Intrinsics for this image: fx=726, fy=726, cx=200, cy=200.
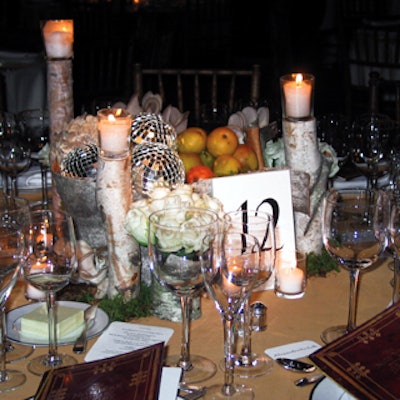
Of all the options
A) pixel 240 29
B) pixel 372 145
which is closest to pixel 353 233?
pixel 372 145

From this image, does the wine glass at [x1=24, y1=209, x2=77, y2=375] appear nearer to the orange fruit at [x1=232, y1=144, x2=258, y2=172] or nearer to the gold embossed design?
the gold embossed design

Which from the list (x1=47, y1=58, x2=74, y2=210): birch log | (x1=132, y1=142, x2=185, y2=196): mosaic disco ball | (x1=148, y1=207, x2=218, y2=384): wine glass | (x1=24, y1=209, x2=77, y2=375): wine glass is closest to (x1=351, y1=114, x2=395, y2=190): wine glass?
(x1=132, y1=142, x2=185, y2=196): mosaic disco ball

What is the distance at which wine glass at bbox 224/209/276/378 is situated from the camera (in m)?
1.08

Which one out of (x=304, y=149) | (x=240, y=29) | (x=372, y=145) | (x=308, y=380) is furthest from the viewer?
(x=240, y=29)

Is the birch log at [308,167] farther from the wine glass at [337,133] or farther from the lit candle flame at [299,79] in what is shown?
the wine glass at [337,133]

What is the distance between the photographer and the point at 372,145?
1.89 m

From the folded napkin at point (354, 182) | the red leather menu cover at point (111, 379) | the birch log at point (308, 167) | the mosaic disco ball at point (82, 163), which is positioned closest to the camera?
the red leather menu cover at point (111, 379)

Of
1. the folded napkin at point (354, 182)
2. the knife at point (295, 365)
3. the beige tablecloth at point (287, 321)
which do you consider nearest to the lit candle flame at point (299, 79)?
the beige tablecloth at point (287, 321)

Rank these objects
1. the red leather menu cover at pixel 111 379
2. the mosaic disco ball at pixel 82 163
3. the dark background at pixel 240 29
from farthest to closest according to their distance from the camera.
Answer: the dark background at pixel 240 29
the mosaic disco ball at pixel 82 163
the red leather menu cover at pixel 111 379

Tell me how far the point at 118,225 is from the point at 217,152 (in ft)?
1.53

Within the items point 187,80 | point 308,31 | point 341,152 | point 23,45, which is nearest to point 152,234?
point 341,152

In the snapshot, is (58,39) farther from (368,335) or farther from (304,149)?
(368,335)

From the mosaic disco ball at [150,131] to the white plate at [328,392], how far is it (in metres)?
0.70

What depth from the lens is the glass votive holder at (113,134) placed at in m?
1.29
